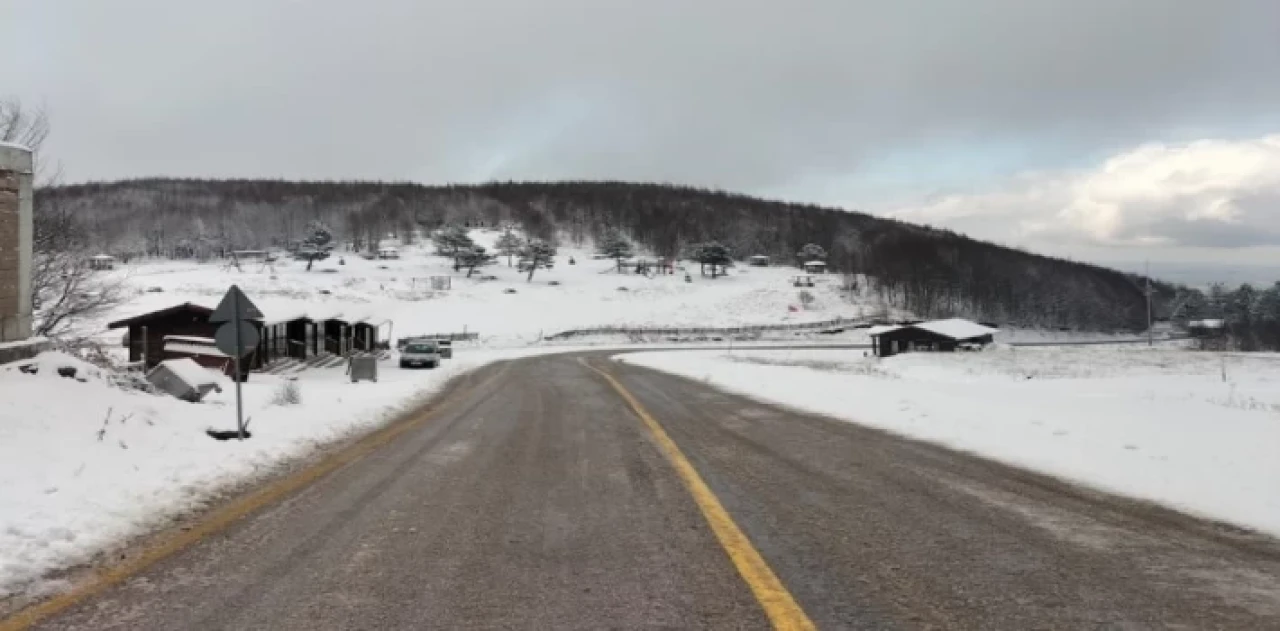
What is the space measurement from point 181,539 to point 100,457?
325 centimetres

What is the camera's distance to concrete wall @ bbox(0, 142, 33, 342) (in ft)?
35.4

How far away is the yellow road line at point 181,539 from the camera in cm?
424

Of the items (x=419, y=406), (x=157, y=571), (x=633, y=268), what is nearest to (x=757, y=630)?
(x=157, y=571)

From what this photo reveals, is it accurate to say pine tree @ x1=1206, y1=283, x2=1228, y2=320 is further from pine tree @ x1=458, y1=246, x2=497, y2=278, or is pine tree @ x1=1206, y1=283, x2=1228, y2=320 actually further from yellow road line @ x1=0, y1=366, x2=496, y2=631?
yellow road line @ x1=0, y1=366, x2=496, y2=631

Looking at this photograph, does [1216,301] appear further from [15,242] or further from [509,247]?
[15,242]

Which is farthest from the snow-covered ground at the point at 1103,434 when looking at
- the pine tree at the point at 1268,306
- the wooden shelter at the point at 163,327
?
the pine tree at the point at 1268,306

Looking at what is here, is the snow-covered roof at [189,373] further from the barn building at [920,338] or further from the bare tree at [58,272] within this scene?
the barn building at [920,338]

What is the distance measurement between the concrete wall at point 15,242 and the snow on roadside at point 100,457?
0.65m

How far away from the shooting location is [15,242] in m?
11.0

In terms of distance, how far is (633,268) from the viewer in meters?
146

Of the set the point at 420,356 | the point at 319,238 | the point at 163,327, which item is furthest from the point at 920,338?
the point at 319,238

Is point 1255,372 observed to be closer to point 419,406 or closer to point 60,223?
point 419,406

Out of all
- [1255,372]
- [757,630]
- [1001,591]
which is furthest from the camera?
[1255,372]

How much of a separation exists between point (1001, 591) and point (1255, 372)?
4873 centimetres
